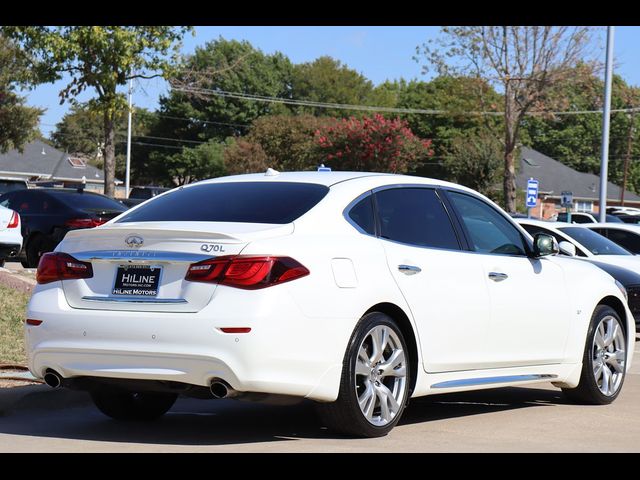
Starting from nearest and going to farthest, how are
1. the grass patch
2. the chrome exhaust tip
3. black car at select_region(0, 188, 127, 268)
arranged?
1. the chrome exhaust tip
2. the grass patch
3. black car at select_region(0, 188, 127, 268)

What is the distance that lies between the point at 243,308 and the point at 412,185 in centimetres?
207

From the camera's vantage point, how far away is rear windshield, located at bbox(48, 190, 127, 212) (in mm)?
21859

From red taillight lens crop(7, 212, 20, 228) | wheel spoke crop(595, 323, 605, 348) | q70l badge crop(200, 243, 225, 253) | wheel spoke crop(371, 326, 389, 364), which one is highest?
q70l badge crop(200, 243, 225, 253)

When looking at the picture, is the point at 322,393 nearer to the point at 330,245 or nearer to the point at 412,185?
the point at 330,245

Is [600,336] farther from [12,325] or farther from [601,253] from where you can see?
[601,253]

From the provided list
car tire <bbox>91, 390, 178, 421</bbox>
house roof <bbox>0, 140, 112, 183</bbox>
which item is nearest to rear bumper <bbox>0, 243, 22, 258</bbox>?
car tire <bbox>91, 390, 178, 421</bbox>

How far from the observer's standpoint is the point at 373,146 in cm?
5516

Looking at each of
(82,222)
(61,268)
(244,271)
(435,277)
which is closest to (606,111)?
(82,222)

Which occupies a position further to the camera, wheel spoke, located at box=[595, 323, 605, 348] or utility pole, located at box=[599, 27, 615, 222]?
utility pole, located at box=[599, 27, 615, 222]

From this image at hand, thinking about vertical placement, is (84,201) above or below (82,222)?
above

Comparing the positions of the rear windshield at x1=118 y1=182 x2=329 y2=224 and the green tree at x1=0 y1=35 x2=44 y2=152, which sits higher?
the green tree at x1=0 y1=35 x2=44 y2=152

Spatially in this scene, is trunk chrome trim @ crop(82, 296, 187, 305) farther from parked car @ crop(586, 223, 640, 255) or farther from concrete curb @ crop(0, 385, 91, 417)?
parked car @ crop(586, 223, 640, 255)

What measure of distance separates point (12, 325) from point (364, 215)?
18.1 feet

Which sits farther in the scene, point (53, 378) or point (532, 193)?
point (532, 193)
